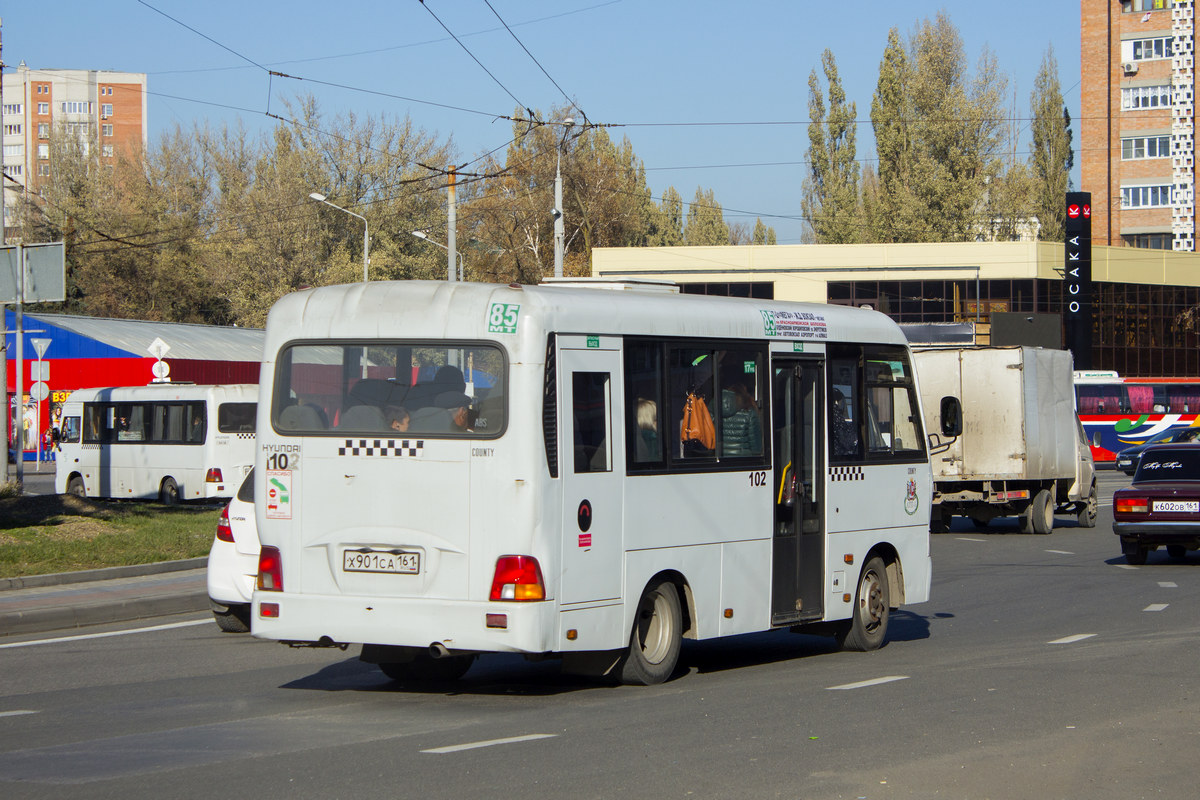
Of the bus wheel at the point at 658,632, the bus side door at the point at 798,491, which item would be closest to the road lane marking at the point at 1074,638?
the bus side door at the point at 798,491

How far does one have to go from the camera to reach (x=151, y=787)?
20.6 ft

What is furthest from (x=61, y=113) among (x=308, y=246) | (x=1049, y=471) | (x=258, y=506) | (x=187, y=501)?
(x=258, y=506)

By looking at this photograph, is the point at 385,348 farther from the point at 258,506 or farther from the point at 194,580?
the point at 194,580

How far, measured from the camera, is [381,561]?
28.0 ft

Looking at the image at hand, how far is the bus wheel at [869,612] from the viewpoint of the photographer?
1116cm

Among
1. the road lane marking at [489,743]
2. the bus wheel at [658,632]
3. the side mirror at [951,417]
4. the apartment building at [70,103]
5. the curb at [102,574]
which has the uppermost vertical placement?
the apartment building at [70,103]

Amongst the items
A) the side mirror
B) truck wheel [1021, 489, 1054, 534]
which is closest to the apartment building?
truck wheel [1021, 489, 1054, 534]

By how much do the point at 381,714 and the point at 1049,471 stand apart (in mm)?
18654

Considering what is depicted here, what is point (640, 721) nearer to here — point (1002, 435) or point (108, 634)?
point (108, 634)

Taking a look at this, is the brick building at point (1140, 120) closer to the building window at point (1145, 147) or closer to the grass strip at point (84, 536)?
the building window at point (1145, 147)

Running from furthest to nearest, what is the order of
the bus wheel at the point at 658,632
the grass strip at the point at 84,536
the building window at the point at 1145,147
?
the building window at the point at 1145,147 → the grass strip at the point at 84,536 → the bus wheel at the point at 658,632

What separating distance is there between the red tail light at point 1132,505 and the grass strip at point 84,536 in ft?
39.6

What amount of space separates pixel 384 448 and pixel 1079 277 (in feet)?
187

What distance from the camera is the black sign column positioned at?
59.8 meters
